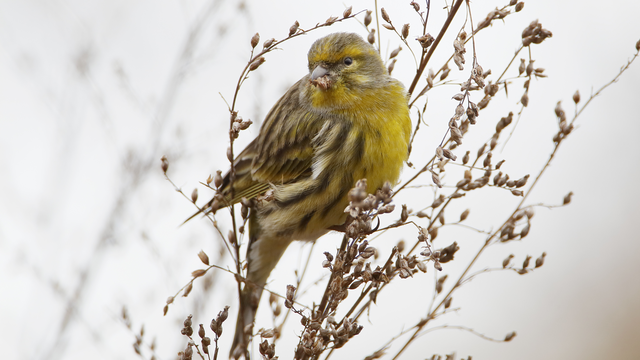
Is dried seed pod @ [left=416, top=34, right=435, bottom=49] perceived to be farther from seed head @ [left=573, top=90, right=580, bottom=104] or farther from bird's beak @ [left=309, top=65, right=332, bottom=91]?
bird's beak @ [left=309, top=65, right=332, bottom=91]

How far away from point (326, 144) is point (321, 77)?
397 millimetres

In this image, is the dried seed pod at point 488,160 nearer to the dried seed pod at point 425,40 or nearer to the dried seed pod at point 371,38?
the dried seed pod at point 425,40

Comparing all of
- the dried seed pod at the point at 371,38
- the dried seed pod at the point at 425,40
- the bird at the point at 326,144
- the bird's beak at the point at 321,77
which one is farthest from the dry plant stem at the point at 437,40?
the bird's beak at the point at 321,77

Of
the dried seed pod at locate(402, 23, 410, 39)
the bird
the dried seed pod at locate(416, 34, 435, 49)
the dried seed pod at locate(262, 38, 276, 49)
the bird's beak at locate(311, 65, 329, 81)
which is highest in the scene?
the bird's beak at locate(311, 65, 329, 81)

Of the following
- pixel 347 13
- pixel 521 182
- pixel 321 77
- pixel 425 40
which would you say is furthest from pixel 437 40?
pixel 321 77

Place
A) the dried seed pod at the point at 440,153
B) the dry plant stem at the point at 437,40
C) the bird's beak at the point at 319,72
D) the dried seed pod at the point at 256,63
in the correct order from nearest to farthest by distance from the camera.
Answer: the dried seed pod at the point at 256,63 → the dried seed pod at the point at 440,153 → the dry plant stem at the point at 437,40 → the bird's beak at the point at 319,72

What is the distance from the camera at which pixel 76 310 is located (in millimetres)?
4207

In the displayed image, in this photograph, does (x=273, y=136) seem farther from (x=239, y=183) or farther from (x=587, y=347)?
(x=587, y=347)

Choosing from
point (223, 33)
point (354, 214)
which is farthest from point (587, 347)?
point (354, 214)

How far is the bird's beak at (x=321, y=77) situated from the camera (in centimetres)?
334

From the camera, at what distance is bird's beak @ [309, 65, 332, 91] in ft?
11.0

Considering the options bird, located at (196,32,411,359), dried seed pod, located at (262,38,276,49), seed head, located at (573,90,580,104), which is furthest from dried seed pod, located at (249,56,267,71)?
seed head, located at (573,90,580,104)

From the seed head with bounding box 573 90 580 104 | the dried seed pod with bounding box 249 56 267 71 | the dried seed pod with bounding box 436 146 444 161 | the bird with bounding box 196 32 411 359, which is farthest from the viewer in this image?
the bird with bounding box 196 32 411 359

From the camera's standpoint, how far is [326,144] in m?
3.37
